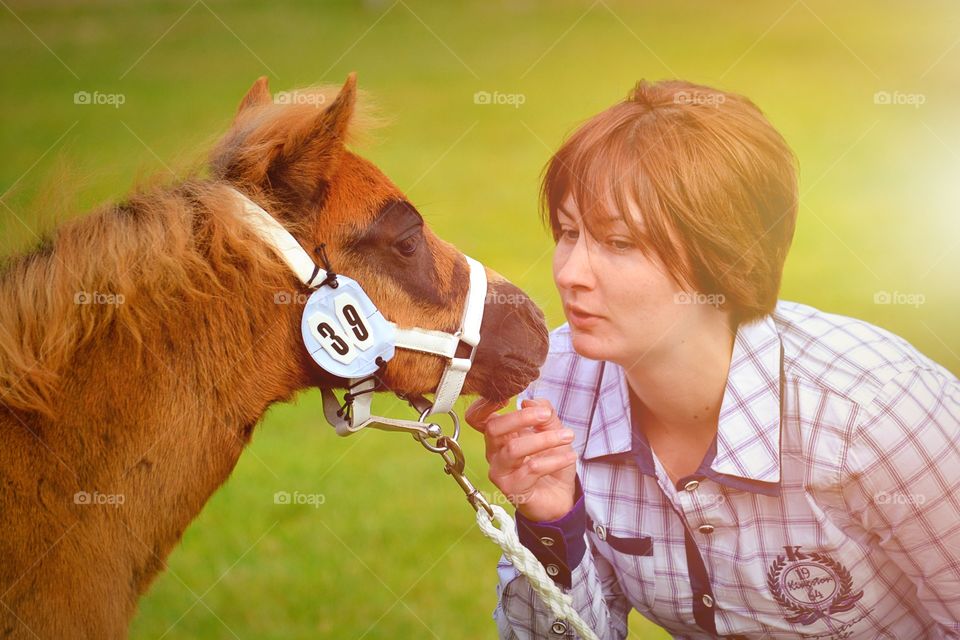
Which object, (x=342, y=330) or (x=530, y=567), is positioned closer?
(x=342, y=330)

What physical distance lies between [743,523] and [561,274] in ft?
3.00

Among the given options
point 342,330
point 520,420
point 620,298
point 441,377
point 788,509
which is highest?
point 620,298

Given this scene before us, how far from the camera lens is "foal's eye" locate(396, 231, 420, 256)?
225 centimetres

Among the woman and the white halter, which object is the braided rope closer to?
the woman

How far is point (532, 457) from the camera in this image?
Result: 2.52 m

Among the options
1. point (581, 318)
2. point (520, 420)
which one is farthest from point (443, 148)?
point (520, 420)

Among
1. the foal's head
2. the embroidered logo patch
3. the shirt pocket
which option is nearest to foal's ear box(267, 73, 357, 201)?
the foal's head

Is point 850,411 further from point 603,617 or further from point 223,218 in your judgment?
point 223,218

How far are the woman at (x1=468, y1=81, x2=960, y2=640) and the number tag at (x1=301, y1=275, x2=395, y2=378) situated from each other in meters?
0.51

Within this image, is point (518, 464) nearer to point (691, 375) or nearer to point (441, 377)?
point (441, 377)

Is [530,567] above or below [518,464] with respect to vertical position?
below

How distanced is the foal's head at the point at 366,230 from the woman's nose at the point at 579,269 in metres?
0.22

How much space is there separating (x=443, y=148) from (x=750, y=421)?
319cm

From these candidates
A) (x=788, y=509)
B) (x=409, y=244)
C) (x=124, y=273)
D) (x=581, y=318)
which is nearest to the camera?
(x=124, y=273)
